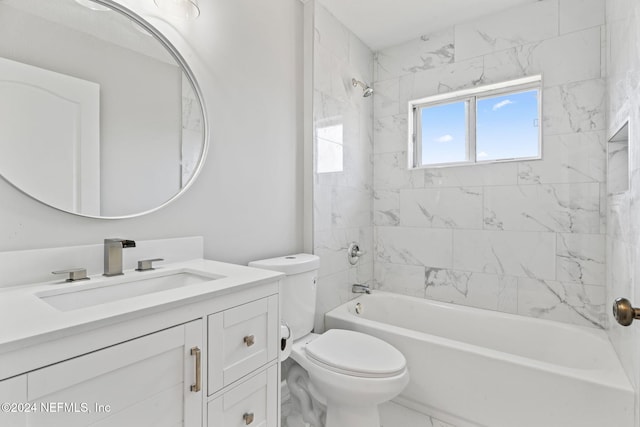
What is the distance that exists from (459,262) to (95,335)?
7.51 ft

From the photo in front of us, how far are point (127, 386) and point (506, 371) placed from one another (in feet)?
5.27

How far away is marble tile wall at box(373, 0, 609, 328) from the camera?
1.91 meters

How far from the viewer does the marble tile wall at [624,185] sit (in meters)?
1.18

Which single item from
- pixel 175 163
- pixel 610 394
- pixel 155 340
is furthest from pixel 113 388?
pixel 610 394

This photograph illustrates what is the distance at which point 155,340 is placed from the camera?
0.73 meters

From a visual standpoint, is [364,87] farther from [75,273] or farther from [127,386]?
[127,386]

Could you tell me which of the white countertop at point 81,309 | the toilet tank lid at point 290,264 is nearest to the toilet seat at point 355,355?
the toilet tank lid at point 290,264

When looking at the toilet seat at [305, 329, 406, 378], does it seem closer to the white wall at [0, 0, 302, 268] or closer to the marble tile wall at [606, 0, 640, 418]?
the white wall at [0, 0, 302, 268]

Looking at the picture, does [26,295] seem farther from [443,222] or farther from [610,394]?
[443,222]

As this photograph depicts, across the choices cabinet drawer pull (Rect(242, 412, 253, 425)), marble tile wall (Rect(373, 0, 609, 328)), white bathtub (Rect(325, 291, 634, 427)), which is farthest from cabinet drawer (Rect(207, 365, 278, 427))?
marble tile wall (Rect(373, 0, 609, 328))

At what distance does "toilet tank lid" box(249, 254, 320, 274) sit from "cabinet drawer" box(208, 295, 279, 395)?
52 cm

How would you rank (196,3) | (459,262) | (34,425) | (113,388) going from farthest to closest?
(459,262) → (196,3) → (113,388) → (34,425)

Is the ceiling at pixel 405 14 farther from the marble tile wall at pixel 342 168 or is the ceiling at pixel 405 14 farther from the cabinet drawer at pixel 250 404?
the cabinet drawer at pixel 250 404

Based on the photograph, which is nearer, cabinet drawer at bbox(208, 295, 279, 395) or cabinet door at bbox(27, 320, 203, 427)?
cabinet door at bbox(27, 320, 203, 427)
